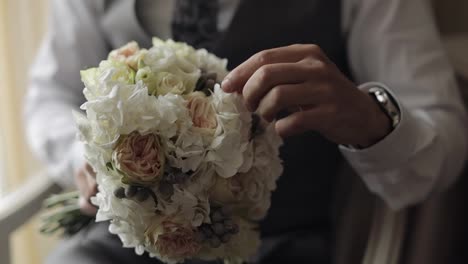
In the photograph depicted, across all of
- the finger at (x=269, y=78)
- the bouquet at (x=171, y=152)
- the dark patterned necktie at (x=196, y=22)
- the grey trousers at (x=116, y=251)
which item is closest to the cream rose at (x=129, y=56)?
the bouquet at (x=171, y=152)

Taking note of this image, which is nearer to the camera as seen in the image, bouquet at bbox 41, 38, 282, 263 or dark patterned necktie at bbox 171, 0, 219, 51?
bouquet at bbox 41, 38, 282, 263

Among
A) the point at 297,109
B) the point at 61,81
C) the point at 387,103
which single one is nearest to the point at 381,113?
the point at 387,103

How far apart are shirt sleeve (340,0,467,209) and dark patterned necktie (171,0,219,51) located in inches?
7.6

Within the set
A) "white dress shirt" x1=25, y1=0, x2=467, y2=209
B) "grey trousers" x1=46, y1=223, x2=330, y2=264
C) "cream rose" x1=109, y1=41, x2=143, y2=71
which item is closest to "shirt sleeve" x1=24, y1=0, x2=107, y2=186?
"white dress shirt" x1=25, y1=0, x2=467, y2=209

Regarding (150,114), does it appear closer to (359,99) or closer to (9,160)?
(359,99)

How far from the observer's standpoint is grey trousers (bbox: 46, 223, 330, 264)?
34.4 inches

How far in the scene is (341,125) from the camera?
25.6 inches

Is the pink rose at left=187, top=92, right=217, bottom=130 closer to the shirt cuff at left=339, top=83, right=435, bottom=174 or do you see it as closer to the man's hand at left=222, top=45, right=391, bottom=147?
the man's hand at left=222, top=45, right=391, bottom=147

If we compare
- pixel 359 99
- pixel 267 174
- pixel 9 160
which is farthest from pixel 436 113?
pixel 9 160

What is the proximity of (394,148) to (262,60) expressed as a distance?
0.24 m

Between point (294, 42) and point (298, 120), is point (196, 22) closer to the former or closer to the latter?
point (294, 42)

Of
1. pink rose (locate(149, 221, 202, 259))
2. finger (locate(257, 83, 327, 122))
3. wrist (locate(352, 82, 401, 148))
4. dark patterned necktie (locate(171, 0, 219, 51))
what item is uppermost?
finger (locate(257, 83, 327, 122))

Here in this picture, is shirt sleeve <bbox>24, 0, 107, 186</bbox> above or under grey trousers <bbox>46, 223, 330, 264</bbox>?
above

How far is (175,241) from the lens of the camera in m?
0.56
